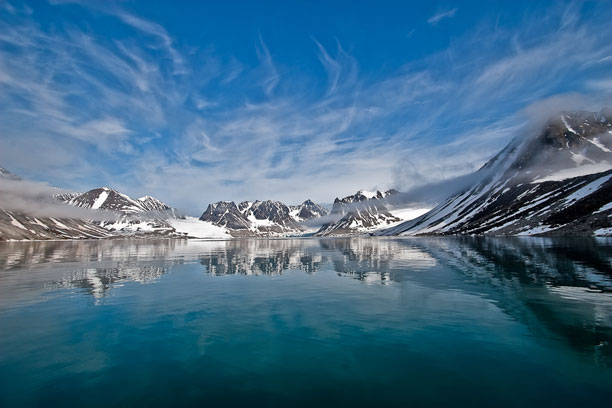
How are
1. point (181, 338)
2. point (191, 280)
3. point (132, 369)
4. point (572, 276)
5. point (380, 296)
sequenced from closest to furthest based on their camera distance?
point (132, 369) < point (181, 338) < point (380, 296) < point (572, 276) < point (191, 280)

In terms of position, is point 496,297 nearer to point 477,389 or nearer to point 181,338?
point 477,389

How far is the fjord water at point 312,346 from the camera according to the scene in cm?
1186

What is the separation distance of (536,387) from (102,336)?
2248cm

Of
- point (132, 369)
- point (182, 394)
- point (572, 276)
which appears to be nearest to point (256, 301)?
point (132, 369)

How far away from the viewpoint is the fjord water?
1186 cm

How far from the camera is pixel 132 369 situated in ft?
46.6

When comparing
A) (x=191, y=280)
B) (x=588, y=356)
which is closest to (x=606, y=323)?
(x=588, y=356)

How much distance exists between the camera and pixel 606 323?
19.2 m

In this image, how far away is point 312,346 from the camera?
16797 millimetres

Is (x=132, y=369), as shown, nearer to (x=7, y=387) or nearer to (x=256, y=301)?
(x=7, y=387)

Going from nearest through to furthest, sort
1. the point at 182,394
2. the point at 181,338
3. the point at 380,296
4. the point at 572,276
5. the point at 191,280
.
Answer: the point at 182,394, the point at 181,338, the point at 380,296, the point at 572,276, the point at 191,280

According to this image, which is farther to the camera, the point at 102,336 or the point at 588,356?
the point at 102,336

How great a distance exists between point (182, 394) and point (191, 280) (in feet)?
100

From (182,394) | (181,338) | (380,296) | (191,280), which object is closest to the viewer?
(182,394)
